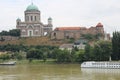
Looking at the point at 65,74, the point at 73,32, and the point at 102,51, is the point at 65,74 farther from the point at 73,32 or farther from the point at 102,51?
the point at 73,32

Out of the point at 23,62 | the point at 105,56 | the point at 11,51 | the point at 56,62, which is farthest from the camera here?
the point at 11,51

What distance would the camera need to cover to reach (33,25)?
433 feet

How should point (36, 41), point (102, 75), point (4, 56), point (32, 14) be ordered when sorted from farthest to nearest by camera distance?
point (32, 14)
point (36, 41)
point (4, 56)
point (102, 75)

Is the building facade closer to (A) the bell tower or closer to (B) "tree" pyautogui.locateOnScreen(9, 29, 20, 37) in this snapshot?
(A) the bell tower

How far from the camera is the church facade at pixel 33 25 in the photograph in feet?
432

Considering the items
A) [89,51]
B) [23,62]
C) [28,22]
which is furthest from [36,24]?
[89,51]

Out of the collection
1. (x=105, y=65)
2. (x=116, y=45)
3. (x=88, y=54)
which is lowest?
(x=105, y=65)

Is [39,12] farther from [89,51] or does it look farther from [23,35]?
[89,51]

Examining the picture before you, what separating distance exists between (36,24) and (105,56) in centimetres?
5790

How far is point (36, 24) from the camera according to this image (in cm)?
13188

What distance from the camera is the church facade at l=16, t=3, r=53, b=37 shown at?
132 metres

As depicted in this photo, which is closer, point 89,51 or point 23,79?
point 23,79

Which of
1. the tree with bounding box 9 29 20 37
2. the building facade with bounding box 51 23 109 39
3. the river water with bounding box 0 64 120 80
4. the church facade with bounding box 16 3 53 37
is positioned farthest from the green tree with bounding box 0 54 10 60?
the river water with bounding box 0 64 120 80

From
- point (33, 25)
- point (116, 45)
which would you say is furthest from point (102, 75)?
point (33, 25)
